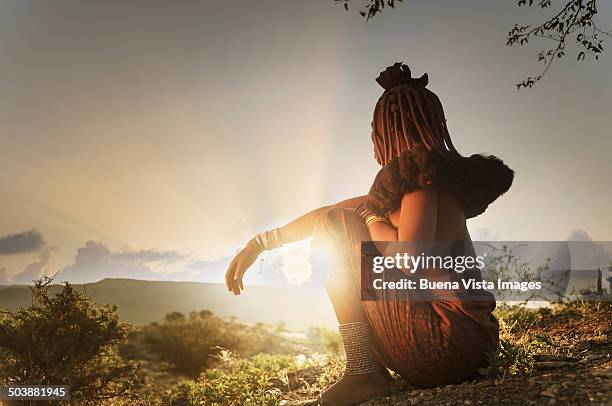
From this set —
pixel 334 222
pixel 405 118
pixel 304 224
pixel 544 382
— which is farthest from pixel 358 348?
pixel 405 118

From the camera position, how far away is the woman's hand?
4.11m

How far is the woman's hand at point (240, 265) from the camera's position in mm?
4105

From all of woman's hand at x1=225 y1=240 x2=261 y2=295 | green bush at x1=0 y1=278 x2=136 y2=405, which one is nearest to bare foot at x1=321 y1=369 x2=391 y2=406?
woman's hand at x1=225 y1=240 x2=261 y2=295

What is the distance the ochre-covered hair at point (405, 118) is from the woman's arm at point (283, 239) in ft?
1.94

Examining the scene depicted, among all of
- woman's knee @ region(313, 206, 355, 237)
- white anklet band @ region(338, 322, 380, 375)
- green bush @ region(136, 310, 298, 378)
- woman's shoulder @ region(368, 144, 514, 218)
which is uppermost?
woman's shoulder @ region(368, 144, 514, 218)

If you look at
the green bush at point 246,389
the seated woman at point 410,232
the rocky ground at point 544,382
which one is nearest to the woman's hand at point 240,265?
the seated woman at point 410,232

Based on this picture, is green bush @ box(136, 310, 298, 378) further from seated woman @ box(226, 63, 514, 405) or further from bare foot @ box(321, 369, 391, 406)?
seated woman @ box(226, 63, 514, 405)

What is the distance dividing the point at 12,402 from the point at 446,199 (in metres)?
4.44

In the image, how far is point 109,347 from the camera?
574 cm

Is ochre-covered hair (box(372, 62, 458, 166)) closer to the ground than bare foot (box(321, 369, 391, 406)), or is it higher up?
higher up

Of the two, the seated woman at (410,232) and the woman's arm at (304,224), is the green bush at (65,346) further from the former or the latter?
the seated woman at (410,232)

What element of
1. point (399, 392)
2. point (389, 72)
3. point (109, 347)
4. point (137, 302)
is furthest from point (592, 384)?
point (137, 302)

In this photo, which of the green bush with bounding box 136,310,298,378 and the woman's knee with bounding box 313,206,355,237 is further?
the green bush with bounding box 136,310,298,378

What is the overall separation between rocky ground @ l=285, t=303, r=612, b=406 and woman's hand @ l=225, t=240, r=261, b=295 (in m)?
1.09
